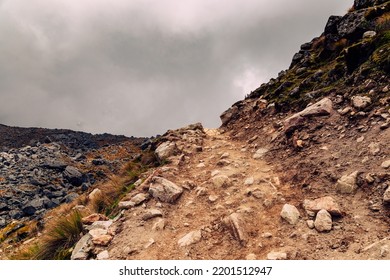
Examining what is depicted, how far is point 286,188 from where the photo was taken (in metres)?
7.80

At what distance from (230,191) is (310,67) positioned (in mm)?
10148

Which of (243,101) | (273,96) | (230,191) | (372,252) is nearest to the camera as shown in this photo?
(372,252)

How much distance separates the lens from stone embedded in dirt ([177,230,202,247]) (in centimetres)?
643

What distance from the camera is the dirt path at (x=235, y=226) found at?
17.7ft

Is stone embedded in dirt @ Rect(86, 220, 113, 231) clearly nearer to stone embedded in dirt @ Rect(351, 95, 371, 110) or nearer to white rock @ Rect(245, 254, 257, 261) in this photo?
white rock @ Rect(245, 254, 257, 261)

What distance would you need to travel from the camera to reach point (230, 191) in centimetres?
830

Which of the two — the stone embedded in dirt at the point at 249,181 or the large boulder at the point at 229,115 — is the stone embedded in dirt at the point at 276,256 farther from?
the large boulder at the point at 229,115

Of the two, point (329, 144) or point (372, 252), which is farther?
point (329, 144)

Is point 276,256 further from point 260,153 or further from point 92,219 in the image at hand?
point 260,153

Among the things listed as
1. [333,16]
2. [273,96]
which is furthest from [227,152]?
[333,16]

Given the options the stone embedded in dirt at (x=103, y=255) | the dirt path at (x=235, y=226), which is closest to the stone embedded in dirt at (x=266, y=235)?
the dirt path at (x=235, y=226)

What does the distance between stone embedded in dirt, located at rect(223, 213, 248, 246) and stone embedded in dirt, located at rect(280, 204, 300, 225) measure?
0.88 meters

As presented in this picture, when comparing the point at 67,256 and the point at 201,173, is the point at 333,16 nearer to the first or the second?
the point at 201,173

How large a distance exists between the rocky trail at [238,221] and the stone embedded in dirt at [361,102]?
291 centimetres
